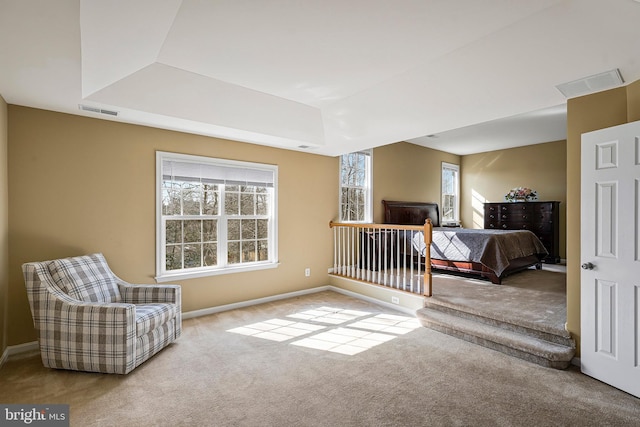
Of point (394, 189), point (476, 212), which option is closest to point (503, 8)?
point (394, 189)

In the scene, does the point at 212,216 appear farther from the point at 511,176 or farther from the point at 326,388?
the point at 511,176

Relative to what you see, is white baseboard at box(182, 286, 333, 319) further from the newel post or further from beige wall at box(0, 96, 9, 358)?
the newel post

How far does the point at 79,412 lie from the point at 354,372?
6.57 feet

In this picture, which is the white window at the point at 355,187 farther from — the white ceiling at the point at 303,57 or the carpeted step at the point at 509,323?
the carpeted step at the point at 509,323

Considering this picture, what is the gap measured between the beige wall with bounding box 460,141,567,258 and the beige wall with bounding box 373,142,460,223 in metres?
0.87

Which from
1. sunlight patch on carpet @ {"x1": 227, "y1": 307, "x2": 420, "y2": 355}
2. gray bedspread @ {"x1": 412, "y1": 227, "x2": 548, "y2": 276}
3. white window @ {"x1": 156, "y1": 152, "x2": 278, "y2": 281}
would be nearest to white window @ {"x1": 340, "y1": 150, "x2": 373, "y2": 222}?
gray bedspread @ {"x1": 412, "y1": 227, "x2": 548, "y2": 276}

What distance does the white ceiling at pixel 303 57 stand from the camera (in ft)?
6.68

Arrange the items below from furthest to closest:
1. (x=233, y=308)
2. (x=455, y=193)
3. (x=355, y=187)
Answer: (x=455, y=193), (x=355, y=187), (x=233, y=308)

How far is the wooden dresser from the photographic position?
648 centimetres

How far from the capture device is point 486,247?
4.68m

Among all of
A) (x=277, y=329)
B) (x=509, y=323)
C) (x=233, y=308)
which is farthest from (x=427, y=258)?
(x=233, y=308)

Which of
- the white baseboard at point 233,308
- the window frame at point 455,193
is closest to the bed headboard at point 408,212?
the window frame at point 455,193

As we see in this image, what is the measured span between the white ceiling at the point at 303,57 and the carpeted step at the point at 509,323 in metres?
2.14

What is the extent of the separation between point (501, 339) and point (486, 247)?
1925mm
